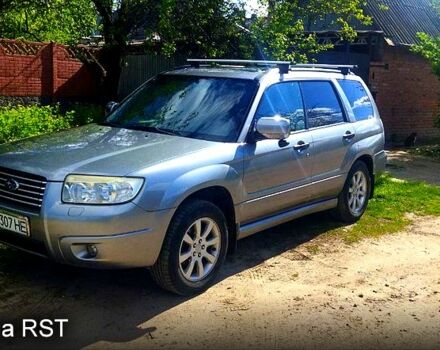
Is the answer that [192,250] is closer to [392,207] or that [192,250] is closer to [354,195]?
[354,195]

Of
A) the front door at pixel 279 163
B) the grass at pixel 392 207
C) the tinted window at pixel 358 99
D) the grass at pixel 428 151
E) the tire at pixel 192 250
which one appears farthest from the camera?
the grass at pixel 428 151

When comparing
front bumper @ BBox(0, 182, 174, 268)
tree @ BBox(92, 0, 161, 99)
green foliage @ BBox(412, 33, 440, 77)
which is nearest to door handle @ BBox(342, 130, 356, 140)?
front bumper @ BBox(0, 182, 174, 268)

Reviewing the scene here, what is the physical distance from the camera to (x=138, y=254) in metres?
3.91

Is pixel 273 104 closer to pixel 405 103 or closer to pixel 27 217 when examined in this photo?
pixel 27 217

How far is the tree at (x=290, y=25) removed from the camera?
10.1m

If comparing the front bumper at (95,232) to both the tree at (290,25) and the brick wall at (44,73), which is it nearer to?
the tree at (290,25)

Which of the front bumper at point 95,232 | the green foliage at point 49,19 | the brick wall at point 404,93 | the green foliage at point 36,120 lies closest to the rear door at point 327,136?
the front bumper at point 95,232

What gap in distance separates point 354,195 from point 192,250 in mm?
2868

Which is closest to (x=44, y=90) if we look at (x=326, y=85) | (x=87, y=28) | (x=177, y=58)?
(x=87, y=28)

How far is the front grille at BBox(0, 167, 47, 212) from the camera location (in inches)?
154

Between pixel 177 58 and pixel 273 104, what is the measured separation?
7.74m

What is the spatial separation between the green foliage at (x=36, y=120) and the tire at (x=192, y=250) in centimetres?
518

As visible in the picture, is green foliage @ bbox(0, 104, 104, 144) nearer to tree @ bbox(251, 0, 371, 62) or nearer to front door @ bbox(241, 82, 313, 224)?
tree @ bbox(251, 0, 371, 62)

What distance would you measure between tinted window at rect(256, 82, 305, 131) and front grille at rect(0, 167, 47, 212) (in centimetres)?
197
